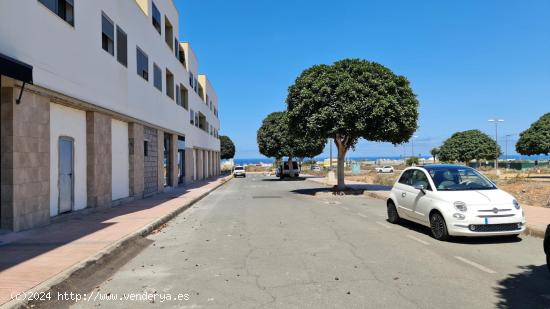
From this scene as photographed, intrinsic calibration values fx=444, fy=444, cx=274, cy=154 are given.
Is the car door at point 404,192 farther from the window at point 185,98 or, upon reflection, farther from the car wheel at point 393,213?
the window at point 185,98

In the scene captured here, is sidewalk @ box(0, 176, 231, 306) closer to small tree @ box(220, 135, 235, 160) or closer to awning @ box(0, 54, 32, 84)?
awning @ box(0, 54, 32, 84)

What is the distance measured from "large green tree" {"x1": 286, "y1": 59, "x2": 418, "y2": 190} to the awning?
48.0ft

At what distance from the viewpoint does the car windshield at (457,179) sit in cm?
984

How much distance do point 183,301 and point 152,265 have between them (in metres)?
2.30

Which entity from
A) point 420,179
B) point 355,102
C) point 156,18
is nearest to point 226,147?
point 156,18

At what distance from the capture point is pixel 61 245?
8.56 meters

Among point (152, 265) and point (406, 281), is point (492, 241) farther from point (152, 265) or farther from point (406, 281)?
point (152, 265)

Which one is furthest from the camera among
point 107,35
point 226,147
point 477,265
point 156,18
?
point 226,147

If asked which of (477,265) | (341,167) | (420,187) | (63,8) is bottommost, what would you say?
(477,265)

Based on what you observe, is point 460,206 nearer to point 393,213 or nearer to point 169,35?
point 393,213

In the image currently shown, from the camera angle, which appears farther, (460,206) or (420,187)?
(420,187)

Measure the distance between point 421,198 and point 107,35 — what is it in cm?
1234

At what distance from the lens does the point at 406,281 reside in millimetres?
6098

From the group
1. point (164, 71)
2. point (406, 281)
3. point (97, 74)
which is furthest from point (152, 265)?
point (164, 71)
